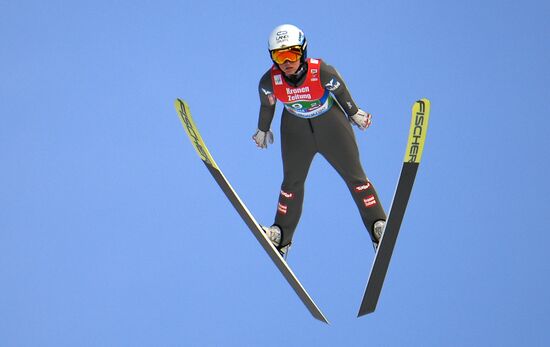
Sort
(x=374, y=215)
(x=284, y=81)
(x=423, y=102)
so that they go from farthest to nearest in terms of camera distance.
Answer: (x=374, y=215), (x=284, y=81), (x=423, y=102)

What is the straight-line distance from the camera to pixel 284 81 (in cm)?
485

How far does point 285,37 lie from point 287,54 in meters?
0.09

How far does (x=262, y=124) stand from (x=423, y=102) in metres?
1.12

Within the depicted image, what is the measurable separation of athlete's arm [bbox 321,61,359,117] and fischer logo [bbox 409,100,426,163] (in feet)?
1.85

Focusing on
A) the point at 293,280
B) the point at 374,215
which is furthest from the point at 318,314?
the point at 374,215

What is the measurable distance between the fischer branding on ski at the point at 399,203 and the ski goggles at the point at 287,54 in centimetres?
72

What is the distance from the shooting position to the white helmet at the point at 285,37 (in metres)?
4.62

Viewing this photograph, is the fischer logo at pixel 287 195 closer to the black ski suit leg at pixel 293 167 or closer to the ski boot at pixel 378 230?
the black ski suit leg at pixel 293 167

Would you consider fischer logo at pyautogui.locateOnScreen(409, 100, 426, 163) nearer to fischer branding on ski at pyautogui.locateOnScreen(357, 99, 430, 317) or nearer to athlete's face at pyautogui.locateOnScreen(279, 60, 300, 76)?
fischer branding on ski at pyautogui.locateOnScreen(357, 99, 430, 317)

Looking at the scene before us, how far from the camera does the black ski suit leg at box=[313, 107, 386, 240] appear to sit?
16.5 feet

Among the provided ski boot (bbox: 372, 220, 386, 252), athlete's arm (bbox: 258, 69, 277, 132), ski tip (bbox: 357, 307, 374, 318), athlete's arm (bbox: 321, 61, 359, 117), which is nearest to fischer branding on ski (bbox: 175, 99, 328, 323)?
ski tip (bbox: 357, 307, 374, 318)

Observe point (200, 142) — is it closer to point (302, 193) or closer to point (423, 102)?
point (302, 193)

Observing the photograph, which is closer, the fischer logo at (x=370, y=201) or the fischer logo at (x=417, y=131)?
the fischer logo at (x=417, y=131)

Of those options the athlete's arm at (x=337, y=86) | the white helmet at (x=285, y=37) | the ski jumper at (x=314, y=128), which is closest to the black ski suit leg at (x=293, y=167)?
the ski jumper at (x=314, y=128)
